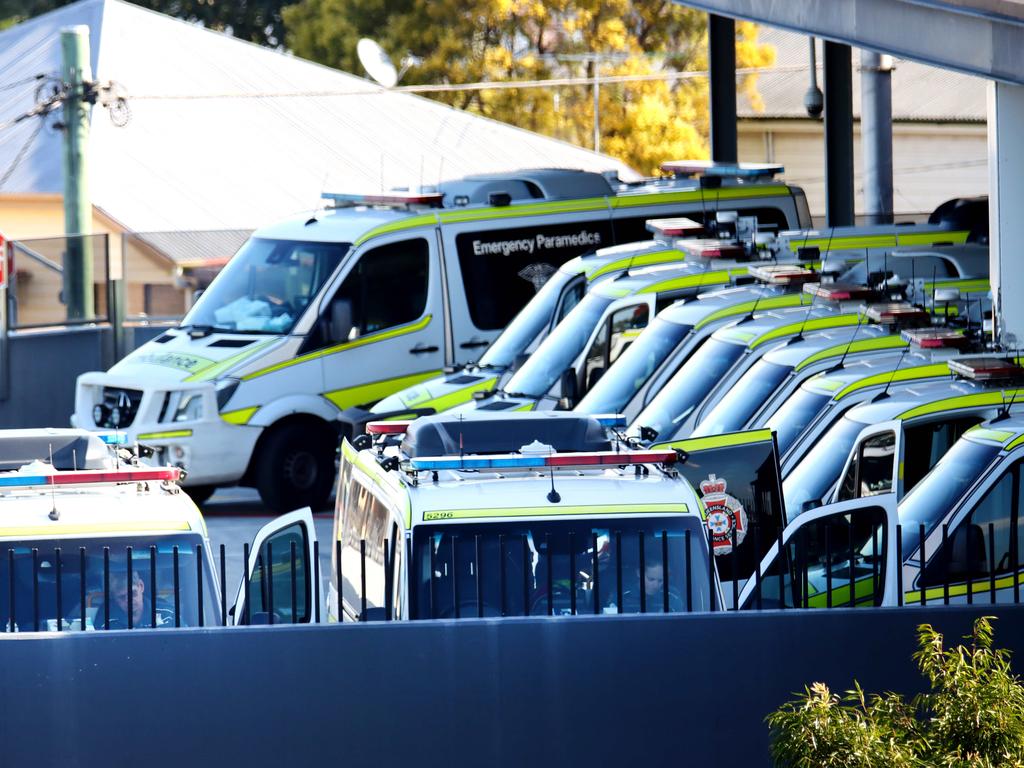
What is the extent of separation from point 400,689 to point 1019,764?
2.36 metres

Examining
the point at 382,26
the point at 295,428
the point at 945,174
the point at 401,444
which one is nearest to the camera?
the point at 401,444

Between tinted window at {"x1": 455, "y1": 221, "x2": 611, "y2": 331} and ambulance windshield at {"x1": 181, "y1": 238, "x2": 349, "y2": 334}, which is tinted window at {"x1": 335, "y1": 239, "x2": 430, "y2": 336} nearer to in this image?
ambulance windshield at {"x1": 181, "y1": 238, "x2": 349, "y2": 334}

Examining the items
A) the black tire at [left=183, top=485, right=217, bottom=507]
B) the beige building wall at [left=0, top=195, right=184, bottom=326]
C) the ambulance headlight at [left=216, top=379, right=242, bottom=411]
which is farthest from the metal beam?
the beige building wall at [left=0, top=195, right=184, bottom=326]

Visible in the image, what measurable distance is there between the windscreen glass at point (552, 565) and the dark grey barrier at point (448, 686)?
0.41 m

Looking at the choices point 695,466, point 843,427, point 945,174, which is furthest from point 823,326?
point 945,174

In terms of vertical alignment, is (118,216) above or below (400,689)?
above

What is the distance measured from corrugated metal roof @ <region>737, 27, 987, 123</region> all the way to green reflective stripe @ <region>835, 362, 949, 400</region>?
4112cm

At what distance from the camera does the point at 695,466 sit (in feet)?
27.9

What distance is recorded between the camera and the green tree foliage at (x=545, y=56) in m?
44.0

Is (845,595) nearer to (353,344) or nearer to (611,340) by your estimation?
(611,340)

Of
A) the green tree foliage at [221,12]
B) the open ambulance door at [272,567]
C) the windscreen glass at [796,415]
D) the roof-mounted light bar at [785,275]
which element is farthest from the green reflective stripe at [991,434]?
the green tree foliage at [221,12]

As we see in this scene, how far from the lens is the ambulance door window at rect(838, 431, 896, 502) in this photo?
9.14 m

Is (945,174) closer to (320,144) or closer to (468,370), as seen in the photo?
(320,144)

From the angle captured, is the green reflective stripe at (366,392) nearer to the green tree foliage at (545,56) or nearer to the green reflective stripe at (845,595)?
the green reflective stripe at (845,595)
